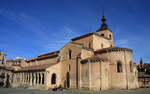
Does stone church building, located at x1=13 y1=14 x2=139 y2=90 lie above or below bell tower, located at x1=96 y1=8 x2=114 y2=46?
below

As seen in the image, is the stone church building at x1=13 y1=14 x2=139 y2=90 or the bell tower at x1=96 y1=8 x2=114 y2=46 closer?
the stone church building at x1=13 y1=14 x2=139 y2=90

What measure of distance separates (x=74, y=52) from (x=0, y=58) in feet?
148

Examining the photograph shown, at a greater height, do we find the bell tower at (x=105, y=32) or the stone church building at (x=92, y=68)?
the bell tower at (x=105, y=32)

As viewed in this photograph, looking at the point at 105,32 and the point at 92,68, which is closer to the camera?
the point at 92,68

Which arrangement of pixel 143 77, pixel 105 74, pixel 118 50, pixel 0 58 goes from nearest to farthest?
pixel 105 74
pixel 118 50
pixel 143 77
pixel 0 58

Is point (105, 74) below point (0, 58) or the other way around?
below

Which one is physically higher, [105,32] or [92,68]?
[105,32]

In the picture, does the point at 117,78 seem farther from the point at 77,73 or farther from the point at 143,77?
the point at 143,77

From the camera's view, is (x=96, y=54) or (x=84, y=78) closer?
(x=84, y=78)

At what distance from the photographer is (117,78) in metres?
24.0

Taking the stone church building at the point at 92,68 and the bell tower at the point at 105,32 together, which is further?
the bell tower at the point at 105,32

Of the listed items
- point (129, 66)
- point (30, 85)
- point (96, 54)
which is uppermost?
point (96, 54)

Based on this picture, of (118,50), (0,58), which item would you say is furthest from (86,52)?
(0,58)

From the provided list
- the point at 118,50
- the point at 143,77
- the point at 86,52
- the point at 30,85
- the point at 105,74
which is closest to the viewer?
the point at 105,74
